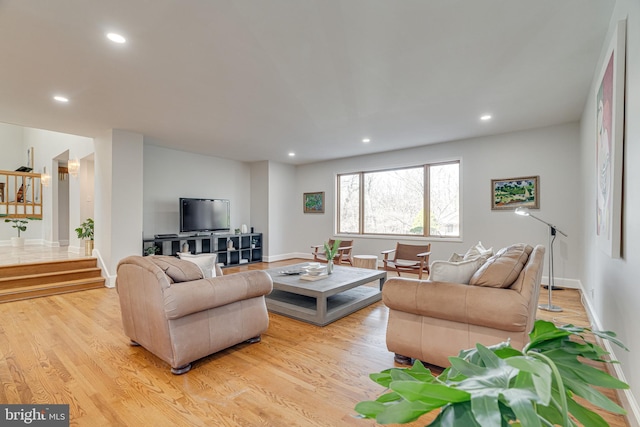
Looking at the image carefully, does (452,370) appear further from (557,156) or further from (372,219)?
(372,219)

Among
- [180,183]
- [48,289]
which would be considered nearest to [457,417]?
[48,289]

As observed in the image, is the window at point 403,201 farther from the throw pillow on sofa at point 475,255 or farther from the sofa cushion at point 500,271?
the sofa cushion at point 500,271

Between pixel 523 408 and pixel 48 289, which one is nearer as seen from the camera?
pixel 523 408

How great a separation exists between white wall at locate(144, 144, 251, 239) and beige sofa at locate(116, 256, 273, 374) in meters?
3.91

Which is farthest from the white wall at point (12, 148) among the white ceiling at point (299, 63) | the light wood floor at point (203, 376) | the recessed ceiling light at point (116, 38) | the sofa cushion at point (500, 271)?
the sofa cushion at point (500, 271)

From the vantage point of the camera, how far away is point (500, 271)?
2.10 meters

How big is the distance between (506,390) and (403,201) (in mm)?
6232

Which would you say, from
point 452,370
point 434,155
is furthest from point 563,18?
point 434,155

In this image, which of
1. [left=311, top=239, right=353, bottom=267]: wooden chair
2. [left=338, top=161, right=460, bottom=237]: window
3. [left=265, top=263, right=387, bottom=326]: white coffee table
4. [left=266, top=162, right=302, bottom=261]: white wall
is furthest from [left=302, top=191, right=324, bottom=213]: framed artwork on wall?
[left=265, top=263, right=387, bottom=326]: white coffee table

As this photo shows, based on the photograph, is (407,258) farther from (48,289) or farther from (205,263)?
(48,289)

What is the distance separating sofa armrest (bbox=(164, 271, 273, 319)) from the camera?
7.01ft

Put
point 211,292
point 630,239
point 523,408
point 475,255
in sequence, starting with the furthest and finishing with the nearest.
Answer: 1. point 475,255
2. point 211,292
3. point 630,239
4. point 523,408

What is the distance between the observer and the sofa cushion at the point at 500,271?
2084 millimetres

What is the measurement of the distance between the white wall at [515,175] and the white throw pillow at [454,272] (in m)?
3.41
